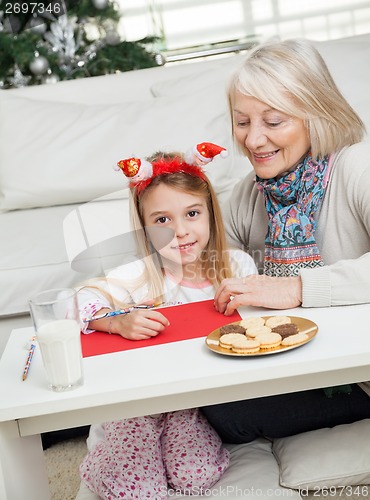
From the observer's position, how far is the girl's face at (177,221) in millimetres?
1451

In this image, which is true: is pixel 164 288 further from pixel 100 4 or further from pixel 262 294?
pixel 100 4

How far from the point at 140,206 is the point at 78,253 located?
31 centimetres

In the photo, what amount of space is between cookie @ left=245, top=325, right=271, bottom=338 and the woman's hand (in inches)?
4.5

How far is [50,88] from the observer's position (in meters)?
2.54

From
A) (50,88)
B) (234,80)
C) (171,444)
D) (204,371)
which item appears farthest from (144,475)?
(50,88)

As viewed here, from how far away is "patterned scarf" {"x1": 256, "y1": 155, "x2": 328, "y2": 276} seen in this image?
1480 mm

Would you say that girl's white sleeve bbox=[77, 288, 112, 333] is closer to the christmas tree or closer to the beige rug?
the beige rug

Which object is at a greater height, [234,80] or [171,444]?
[234,80]

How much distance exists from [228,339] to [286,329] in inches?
3.5

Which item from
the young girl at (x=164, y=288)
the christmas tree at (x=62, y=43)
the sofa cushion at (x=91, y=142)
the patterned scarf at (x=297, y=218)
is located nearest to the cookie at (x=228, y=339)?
the young girl at (x=164, y=288)

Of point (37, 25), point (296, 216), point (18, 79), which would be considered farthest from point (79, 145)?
point (37, 25)

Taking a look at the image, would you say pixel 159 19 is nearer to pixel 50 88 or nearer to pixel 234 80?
pixel 50 88

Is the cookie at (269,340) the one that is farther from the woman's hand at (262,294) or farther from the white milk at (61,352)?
the white milk at (61,352)

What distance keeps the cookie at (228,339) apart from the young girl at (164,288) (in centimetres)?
26
